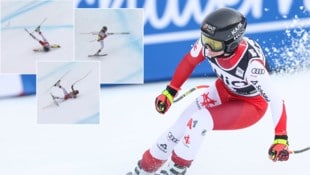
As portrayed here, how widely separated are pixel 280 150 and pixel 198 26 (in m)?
0.54

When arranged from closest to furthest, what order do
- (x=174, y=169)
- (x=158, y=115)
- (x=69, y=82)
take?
1. (x=174, y=169)
2. (x=69, y=82)
3. (x=158, y=115)

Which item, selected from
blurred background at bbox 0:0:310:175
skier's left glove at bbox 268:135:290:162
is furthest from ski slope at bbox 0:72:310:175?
skier's left glove at bbox 268:135:290:162

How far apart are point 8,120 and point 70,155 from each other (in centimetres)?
19

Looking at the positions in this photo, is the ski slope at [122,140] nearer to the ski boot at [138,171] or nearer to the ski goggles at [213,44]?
the ski boot at [138,171]

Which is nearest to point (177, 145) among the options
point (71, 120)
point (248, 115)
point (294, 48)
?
point (248, 115)

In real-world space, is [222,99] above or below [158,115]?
above

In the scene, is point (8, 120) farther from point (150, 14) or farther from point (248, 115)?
point (248, 115)

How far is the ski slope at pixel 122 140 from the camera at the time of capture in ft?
5.34

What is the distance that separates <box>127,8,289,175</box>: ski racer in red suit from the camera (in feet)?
4.52

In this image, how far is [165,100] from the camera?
4.97 ft

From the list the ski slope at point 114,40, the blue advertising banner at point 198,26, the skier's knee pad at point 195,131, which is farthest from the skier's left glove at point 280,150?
the blue advertising banner at point 198,26

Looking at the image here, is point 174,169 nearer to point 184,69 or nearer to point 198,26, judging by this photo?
point 184,69

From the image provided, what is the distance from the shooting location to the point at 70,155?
168cm

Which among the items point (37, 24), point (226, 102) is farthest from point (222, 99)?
point (37, 24)
